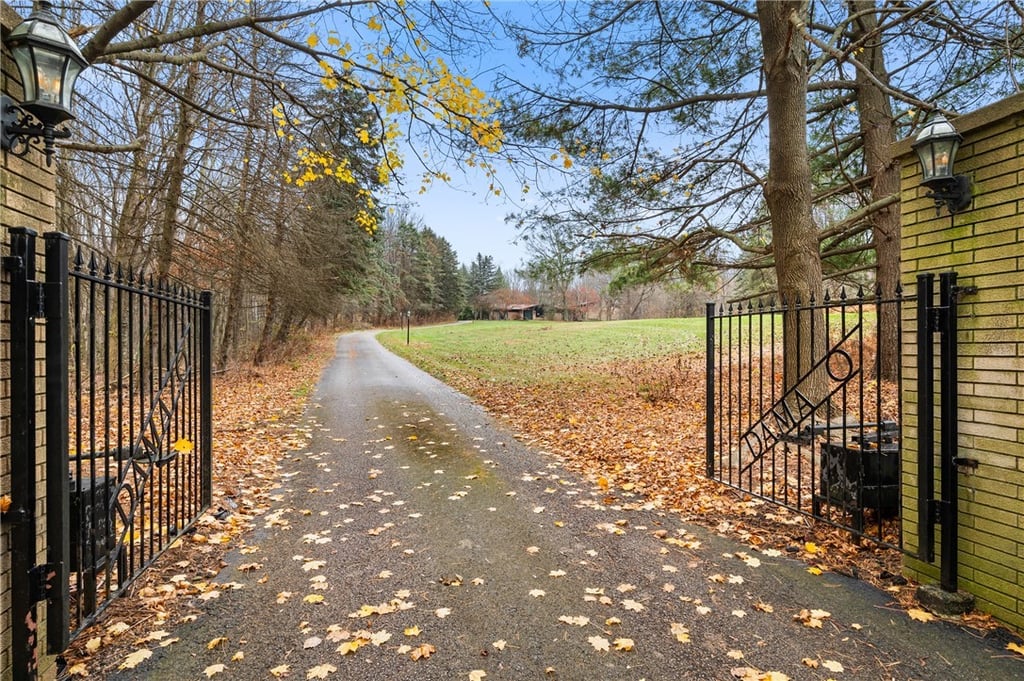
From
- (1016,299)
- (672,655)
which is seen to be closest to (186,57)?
(672,655)

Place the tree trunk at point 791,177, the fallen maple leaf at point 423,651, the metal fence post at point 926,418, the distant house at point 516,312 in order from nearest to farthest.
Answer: the fallen maple leaf at point 423,651 → the metal fence post at point 926,418 → the tree trunk at point 791,177 → the distant house at point 516,312

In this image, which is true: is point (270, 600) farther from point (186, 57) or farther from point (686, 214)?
point (686, 214)

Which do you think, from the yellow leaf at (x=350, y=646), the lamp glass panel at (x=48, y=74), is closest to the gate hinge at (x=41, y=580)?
the yellow leaf at (x=350, y=646)

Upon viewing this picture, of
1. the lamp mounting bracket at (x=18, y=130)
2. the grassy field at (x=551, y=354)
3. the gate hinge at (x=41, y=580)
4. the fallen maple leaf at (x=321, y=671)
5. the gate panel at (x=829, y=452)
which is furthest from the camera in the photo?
the grassy field at (x=551, y=354)

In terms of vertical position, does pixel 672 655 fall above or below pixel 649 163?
below

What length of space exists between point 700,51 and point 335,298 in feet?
49.2

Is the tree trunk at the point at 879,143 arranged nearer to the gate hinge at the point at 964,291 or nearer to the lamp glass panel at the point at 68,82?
the gate hinge at the point at 964,291

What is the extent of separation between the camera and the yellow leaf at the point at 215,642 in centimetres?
271

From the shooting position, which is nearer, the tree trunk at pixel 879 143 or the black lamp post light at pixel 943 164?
the black lamp post light at pixel 943 164

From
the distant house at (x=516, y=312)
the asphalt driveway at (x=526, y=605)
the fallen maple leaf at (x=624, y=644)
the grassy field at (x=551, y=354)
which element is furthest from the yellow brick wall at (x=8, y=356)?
the distant house at (x=516, y=312)

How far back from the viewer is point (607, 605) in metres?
3.10

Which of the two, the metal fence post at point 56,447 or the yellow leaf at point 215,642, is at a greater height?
the metal fence post at point 56,447

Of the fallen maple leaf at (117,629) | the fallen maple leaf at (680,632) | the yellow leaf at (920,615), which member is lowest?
the fallen maple leaf at (680,632)

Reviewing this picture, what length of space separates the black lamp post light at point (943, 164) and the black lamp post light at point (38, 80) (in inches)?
171
